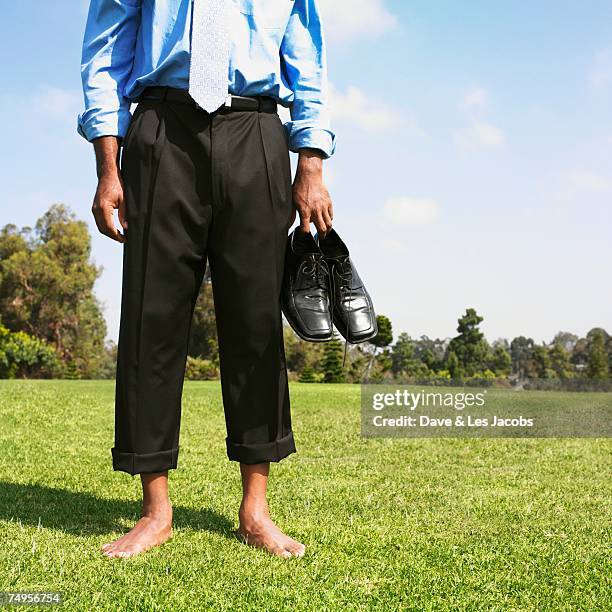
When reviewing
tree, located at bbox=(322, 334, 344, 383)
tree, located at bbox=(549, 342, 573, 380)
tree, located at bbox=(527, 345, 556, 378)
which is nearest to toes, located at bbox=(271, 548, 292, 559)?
tree, located at bbox=(322, 334, 344, 383)

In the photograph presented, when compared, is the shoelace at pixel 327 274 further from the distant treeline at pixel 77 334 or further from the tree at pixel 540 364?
the tree at pixel 540 364

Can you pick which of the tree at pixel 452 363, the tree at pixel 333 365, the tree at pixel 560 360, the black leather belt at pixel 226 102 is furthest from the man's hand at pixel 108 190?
the tree at pixel 560 360

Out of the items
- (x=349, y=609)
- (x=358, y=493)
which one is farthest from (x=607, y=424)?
(x=349, y=609)

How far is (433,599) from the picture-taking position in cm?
211

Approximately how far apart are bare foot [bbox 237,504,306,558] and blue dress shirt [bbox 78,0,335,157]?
1288 mm

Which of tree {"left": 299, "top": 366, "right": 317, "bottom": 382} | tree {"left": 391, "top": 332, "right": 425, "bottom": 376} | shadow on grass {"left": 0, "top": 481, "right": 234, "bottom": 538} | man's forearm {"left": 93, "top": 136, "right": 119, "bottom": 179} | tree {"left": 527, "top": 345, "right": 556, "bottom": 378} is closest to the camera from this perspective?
man's forearm {"left": 93, "top": 136, "right": 119, "bottom": 179}

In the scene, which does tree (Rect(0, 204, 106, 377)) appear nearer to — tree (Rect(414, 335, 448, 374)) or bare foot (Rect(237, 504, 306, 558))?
tree (Rect(414, 335, 448, 374))

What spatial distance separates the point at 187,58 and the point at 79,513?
5.98 feet

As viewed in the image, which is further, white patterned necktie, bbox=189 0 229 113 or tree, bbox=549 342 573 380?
tree, bbox=549 342 573 380

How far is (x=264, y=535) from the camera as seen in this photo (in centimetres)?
257

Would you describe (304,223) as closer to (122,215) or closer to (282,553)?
(122,215)

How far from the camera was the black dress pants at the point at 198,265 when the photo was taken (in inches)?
A: 97.5

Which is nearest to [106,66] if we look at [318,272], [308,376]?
[318,272]

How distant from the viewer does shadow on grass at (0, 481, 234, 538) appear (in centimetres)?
282
